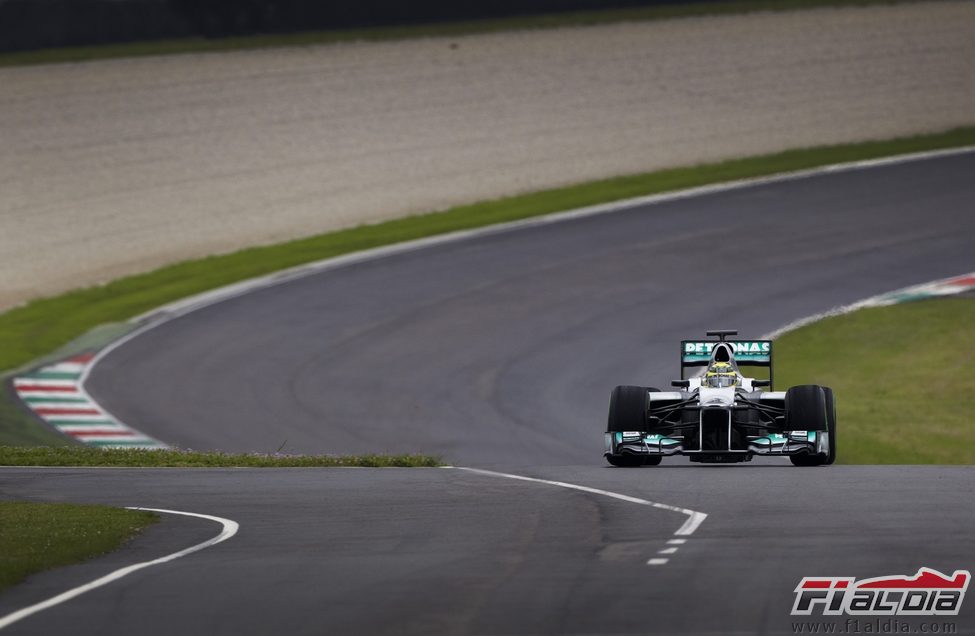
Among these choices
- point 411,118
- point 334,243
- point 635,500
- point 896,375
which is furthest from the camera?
point 411,118

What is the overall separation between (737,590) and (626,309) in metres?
23.6

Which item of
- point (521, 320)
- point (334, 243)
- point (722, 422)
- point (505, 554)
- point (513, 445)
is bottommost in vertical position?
point (513, 445)

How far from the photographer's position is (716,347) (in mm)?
21828

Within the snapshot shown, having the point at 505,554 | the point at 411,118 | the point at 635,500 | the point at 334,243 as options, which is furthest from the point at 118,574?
the point at 411,118

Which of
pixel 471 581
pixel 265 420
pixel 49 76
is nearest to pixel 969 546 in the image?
pixel 471 581

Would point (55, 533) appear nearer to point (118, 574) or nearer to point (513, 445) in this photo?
point (118, 574)

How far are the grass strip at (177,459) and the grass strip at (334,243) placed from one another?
8.82 m

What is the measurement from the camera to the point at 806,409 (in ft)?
67.2

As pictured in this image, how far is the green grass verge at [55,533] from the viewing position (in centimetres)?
1354

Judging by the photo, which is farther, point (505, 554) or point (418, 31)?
point (418, 31)

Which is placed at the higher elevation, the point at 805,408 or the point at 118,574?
the point at 118,574

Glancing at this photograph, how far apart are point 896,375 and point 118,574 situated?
19.9 m

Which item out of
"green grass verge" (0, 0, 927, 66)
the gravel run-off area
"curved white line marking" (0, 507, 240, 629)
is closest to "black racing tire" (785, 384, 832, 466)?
"curved white line marking" (0, 507, 240, 629)

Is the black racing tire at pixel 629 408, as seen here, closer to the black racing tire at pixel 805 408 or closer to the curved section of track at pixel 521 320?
the black racing tire at pixel 805 408
